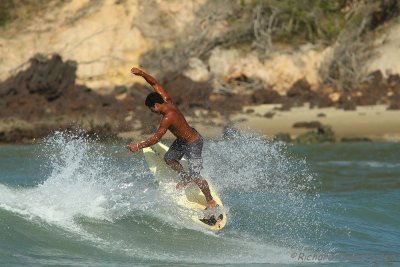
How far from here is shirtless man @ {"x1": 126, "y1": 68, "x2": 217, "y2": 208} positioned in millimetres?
10156

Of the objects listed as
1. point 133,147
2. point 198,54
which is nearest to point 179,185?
point 133,147

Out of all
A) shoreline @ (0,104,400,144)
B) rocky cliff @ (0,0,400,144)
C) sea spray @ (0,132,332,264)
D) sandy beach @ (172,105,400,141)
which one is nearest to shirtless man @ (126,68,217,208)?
sea spray @ (0,132,332,264)

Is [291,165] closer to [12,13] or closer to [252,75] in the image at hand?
[252,75]

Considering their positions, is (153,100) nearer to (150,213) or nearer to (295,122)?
(150,213)

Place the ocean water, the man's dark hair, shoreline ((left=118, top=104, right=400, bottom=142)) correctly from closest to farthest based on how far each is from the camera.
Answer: the ocean water → the man's dark hair → shoreline ((left=118, top=104, right=400, bottom=142))

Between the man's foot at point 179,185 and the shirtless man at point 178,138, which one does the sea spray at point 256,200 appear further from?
the shirtless man at point 178,138

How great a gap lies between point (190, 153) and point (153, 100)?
2.46 ft

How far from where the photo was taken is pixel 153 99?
10.1 m

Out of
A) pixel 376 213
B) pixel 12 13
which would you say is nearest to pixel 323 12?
pixel 12 13

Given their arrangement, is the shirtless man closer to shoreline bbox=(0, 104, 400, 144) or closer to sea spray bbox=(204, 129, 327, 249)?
sea spray bbox=(204, 129, 327, 249)

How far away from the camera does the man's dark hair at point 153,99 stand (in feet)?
33.1

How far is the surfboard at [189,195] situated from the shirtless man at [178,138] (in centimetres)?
17

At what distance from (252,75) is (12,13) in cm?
803

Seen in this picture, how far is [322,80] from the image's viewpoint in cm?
2617
